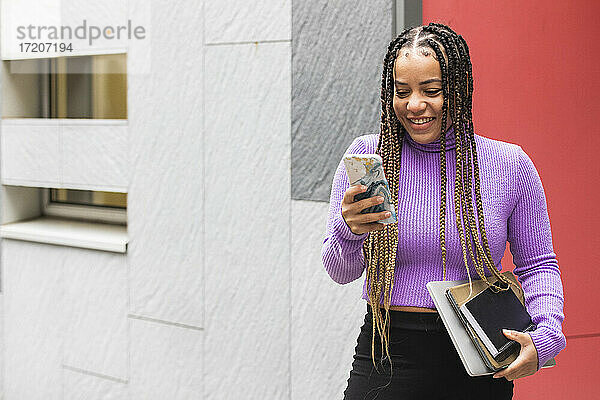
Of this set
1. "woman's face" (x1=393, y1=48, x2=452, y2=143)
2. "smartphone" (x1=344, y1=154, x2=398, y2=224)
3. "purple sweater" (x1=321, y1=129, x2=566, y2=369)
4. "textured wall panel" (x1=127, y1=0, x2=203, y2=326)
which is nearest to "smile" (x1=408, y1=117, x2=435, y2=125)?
"woman's face" (x1=393, y1=48, x2=452, y2=143)

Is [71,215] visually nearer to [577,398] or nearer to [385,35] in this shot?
[385,35]

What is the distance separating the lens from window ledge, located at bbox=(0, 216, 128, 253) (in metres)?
4.40

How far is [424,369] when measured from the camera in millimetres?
2184

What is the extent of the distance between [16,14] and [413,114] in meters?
3.47

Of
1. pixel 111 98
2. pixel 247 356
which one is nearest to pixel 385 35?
pixel 247 356

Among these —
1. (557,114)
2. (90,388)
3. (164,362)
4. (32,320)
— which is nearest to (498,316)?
(557,114)

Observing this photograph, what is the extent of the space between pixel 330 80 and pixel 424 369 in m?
A: 1.55

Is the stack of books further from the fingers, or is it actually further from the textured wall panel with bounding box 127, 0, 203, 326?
the textured wall panel with bounding box 127, 0, 203, 326

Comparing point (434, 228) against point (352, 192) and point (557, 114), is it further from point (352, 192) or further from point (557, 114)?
point (557, 114)

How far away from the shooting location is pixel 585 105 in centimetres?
328

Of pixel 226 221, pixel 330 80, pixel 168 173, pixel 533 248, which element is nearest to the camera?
pixel 533 248

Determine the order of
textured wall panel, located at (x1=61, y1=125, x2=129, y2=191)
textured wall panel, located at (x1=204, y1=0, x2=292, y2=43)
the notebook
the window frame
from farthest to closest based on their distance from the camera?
the window frame < textured wall panel, located at (x1=61, y1=125, x2=129, y2=191) < textured wall panel, located at (x1=204, y1=0, x2=292, y2=43) < the notebook

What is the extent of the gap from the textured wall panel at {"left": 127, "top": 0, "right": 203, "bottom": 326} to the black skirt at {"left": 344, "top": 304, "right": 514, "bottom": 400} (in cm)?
190

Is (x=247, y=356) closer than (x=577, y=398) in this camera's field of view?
No
